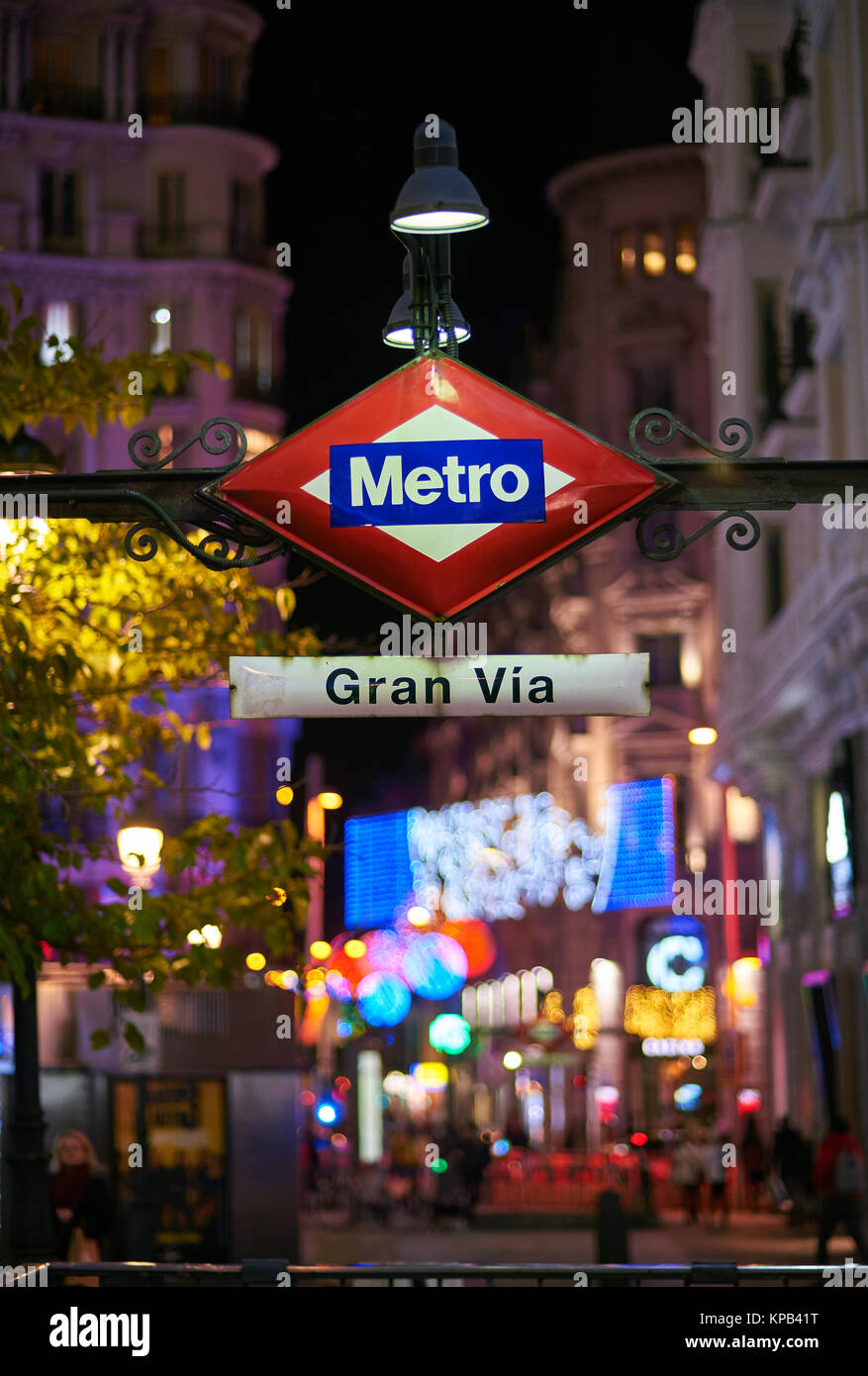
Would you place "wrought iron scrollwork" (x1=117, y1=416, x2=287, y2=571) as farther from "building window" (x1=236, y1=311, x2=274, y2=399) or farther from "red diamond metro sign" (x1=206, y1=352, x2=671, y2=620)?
"building window" (x1=236, y1=311, x2=274, y2=399)

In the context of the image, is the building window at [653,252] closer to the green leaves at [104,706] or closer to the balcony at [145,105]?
the balcony at [145,105]

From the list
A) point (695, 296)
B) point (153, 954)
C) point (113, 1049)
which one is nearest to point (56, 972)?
point (113, 1049)

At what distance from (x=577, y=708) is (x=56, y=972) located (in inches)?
747

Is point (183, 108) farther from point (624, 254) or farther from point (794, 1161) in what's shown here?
point (794, 1161)

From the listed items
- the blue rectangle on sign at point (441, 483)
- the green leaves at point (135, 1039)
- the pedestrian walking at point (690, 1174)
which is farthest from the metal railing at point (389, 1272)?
the pedestrian walking at point (690, 1174)

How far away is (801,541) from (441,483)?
25302 mm

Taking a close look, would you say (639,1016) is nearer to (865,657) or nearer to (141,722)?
(865,657)

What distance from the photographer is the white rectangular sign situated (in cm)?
691

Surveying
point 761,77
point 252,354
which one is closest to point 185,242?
point 252,354

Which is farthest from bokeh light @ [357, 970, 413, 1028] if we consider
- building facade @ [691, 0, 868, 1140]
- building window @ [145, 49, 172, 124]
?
building window @ [145, 49, 172, 124]

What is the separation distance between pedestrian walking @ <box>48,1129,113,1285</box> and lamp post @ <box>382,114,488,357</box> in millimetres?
9090

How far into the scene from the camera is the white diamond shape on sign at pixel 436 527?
22.9 ft

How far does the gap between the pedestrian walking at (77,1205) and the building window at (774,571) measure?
69.4 feet

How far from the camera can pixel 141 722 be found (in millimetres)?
Answer: 14812
